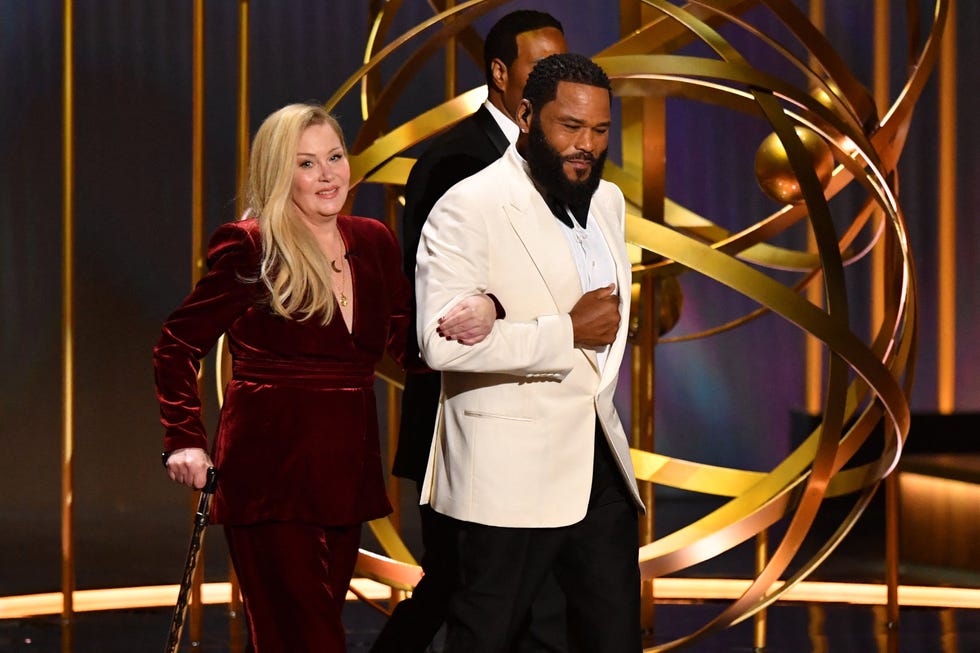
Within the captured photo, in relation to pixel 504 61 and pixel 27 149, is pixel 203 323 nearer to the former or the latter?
pixel 504 61

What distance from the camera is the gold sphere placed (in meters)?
3.96

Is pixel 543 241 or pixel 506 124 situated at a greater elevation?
pixel 506 124

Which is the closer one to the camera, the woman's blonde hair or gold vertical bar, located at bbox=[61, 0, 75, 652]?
the woman's blonde hair

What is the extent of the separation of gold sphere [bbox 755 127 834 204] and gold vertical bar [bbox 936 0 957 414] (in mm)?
2621

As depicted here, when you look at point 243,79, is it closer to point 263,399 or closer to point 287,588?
point 263,399

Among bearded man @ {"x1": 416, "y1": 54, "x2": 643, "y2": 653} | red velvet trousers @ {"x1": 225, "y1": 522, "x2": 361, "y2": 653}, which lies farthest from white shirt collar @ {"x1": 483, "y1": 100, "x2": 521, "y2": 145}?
red velvet trousers @ {"x1": 225, "y1": 522, "x2": 361, "y2": 653}

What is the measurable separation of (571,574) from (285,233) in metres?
0.74

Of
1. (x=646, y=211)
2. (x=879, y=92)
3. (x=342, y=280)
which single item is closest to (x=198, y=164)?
(x=646, y=211)

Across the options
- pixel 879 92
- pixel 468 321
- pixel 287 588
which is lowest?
pixel 287 588

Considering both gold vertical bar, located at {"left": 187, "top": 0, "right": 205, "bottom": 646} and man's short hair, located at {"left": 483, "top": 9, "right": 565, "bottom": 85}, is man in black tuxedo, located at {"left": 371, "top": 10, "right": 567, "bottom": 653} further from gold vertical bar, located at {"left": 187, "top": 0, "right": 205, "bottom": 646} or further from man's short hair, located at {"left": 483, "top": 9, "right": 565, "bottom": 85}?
gold vertical bar, located at {"left": 187, "top": 0, "right": 205, "bottom": 646}

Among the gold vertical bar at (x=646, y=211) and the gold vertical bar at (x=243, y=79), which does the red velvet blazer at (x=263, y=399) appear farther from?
the gold vertical bar at (x=243, y=79)

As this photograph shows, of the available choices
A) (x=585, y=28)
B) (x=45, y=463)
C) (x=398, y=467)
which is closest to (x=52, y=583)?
(x=45, y=463)

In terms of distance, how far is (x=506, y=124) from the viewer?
288 centimetres

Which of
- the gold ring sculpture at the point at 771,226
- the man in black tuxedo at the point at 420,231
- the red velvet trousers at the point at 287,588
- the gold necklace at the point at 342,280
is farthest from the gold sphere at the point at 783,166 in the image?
the red velvet trousers at the point at 287,588
